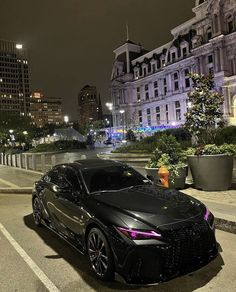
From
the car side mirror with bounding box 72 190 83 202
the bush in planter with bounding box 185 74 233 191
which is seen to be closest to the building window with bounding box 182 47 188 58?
the bush in planter with bounding box 185 74 233 191

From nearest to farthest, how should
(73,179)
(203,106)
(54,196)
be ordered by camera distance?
(73,179), (54,196), (203,106)

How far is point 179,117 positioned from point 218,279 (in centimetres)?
7584

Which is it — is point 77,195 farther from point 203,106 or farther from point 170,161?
point 203,106

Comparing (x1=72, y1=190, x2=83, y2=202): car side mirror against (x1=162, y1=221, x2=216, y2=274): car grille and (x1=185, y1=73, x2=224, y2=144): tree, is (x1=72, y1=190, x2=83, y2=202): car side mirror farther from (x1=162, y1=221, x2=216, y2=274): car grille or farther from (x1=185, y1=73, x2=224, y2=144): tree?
(x1=185, y1=73, x2=224, y2=144): tree

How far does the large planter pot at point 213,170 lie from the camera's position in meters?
9.45

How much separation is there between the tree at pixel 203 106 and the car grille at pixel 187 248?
695cm

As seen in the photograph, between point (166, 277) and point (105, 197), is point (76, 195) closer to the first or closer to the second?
point (105, 197)

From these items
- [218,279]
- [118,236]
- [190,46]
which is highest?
[190,46]

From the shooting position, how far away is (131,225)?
14.7 feet

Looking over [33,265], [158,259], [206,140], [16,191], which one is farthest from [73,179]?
[16,191]

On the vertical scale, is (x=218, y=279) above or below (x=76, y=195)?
below

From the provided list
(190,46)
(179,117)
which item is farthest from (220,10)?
(179,117)

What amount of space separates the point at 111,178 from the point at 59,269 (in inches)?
71.0

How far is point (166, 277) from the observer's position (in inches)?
167
